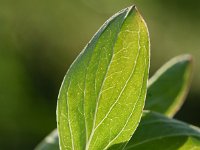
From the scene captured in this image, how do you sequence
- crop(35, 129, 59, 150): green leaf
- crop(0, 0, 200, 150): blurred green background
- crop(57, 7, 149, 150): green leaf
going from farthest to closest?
crop(0, 0, 200, 150): blurred green background, crop(35, 129, 59, 150): green leaf, crop(57, 7, 149, 150): green leaf

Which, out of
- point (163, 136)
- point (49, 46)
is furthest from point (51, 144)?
point (49, 46)

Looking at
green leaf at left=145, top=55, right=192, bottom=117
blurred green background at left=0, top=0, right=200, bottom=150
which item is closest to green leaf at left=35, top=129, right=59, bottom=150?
green leaf at left=145, top=55, right=192, bottom=117

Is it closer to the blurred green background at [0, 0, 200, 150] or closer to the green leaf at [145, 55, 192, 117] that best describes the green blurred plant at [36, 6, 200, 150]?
the green leaf at [145, 55, 192, 117]

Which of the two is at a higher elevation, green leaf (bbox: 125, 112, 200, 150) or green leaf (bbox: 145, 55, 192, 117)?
green leaf (bbox: 145, 55, 192, 117)

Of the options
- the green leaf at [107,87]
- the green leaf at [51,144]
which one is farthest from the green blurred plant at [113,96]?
the green leaf at [51,144]

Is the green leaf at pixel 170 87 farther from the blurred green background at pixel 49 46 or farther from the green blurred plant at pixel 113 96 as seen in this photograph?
the blurred green background at pixel 49 46

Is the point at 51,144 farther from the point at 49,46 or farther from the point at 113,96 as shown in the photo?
the point at 49,46
